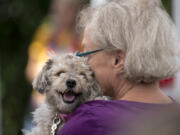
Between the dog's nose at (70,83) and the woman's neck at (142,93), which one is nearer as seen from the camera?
the woman's neck at (142,93)

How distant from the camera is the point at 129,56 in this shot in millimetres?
2266

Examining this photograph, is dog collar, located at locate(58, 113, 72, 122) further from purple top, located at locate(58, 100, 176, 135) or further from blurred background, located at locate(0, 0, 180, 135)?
blurred background, located at locate(0, 0, 180, 135)

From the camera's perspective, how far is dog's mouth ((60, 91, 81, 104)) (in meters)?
2.76

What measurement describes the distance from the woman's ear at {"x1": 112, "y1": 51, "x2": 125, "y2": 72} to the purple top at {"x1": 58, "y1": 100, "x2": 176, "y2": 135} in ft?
0.82

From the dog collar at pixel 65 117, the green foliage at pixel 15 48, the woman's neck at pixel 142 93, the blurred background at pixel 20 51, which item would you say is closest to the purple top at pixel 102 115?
the woman's neck at pixel 142 93

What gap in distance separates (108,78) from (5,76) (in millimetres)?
7406

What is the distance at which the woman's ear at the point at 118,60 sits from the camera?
2.35 meters

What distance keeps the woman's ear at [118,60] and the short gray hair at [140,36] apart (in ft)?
0.13

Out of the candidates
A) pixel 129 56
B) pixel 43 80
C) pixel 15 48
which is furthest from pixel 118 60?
pixel 15 48

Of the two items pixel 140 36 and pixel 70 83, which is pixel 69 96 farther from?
pixel 140 36

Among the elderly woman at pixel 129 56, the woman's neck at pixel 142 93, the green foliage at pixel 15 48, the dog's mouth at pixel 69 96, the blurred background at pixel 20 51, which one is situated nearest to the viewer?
the elderly woman at pixel 129 56

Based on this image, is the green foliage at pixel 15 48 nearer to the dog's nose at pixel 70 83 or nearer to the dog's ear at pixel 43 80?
the dog's ear at pixel 43 80

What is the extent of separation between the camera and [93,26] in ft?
7.88

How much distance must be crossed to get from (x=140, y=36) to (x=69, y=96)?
0.77 meters
